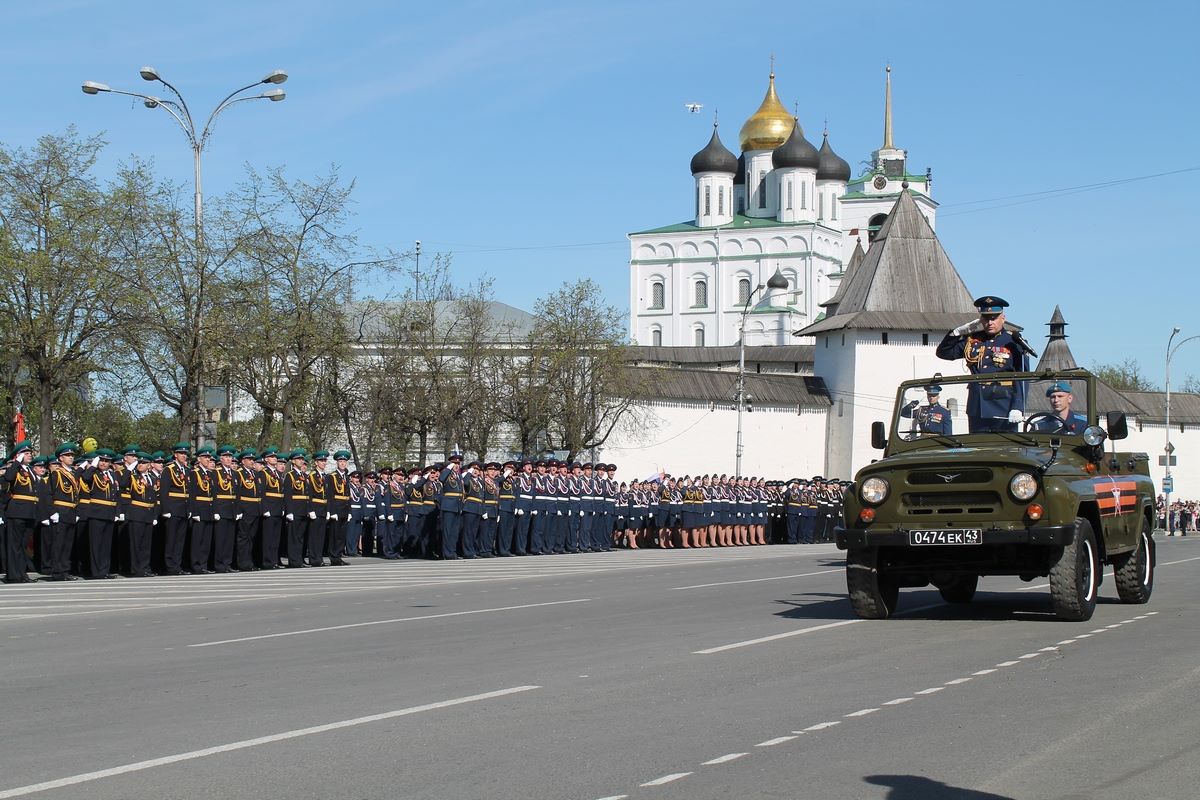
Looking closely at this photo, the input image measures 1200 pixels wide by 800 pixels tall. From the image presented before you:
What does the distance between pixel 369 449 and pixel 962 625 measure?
3131cm

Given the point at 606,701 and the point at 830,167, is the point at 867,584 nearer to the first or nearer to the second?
the point at 606,701

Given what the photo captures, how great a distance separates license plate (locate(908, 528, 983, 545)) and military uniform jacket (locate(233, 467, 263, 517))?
14.8m

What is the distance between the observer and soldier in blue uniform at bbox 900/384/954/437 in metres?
14.3

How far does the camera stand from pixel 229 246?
32594 mm

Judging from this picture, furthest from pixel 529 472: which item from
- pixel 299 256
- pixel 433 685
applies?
pixel 433 685

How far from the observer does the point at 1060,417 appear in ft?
45.1

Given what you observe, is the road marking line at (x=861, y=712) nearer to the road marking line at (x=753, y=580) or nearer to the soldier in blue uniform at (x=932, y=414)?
the soldier in blue uniform at (x=932, y=414)

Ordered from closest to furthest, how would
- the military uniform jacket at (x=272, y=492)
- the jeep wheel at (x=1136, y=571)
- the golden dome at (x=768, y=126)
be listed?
the jeep wheel at (x=1136, y=571)
the military uniform jacket at (x=272, y=492)
the golden dome at (x=768, y=126)

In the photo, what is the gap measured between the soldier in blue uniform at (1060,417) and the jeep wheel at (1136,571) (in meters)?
1.55

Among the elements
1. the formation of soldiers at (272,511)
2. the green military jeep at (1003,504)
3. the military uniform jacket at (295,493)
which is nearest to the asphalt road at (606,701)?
the green military jeep at (1003,504)

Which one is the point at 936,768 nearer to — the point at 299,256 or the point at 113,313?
the point at 113,313

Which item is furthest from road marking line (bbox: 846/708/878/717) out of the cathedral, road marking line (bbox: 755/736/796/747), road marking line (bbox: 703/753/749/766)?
the cathedral

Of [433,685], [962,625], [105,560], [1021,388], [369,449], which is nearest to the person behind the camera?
[433,685]

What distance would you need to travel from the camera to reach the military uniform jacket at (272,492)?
82.1 ft
